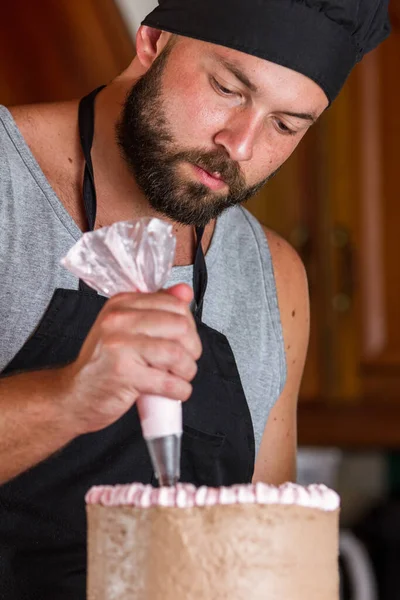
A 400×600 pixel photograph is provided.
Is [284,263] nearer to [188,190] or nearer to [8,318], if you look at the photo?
[188,190]

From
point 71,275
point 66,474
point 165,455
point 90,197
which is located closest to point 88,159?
point 90,197

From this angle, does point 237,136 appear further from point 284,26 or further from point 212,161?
point 284,26

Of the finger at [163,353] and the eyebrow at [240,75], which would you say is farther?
the eyebrow at [240,75]

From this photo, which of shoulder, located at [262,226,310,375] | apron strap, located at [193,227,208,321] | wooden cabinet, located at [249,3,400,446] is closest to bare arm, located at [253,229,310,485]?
shoulder, located at [262,226,310,375]

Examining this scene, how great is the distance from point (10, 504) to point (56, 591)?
12 cm

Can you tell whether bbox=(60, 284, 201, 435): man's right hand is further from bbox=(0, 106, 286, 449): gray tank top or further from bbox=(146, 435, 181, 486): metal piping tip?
bbox=(0, 106, 286, 449): gray tank top

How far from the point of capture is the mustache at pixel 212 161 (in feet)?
3.92

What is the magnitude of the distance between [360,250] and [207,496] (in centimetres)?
178

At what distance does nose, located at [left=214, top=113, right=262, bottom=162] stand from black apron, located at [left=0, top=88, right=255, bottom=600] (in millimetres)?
199

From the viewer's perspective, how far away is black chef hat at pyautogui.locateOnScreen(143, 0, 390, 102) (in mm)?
1180

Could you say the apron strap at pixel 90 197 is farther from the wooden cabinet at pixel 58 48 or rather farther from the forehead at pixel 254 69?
the wooden cabinet at pixel 58 48

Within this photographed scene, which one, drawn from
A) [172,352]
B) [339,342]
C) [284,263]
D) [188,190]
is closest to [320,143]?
[339,342]

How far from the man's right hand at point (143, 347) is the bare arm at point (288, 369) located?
654 mm

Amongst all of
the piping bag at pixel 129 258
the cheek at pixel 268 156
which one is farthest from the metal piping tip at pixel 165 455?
the cheek at pixel 268 156
